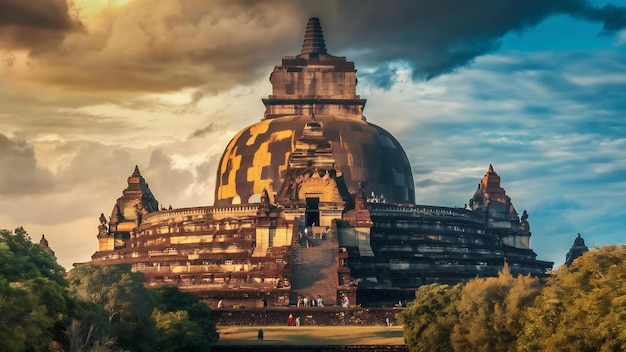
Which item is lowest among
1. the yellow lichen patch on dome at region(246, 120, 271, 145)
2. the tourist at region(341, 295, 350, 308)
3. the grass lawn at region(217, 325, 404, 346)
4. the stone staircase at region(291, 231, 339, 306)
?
the grass lawn at region(217, 325, 404, 346)

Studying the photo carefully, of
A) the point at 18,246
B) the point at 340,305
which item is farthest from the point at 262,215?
the point at 18,246

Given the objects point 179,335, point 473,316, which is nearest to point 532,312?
point 473,316

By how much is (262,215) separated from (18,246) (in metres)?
33.7

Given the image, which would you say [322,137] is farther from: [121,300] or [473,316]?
[121,300]

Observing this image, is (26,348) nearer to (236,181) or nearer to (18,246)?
(18,246)

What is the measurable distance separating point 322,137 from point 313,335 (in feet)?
91.0

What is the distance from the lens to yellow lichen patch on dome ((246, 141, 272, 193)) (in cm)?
12044

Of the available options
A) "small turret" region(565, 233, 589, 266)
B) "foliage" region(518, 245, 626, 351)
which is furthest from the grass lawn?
"small turret" region(565, 233, 589, 266)

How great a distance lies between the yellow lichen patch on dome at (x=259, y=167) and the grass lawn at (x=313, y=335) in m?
27.2

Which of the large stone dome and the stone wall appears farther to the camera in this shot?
the large stone dome

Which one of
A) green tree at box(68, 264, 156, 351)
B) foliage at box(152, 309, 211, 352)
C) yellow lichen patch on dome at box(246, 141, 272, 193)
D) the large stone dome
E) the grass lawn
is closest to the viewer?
green tree at box(68, 264, 156, 351)

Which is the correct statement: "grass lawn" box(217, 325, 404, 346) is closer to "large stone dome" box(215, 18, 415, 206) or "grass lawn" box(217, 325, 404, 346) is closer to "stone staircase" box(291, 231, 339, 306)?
"stone staircase" box(291, 231, 339, 306)

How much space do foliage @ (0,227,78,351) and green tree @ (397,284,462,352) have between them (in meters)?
17.6

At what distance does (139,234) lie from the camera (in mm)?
122562
